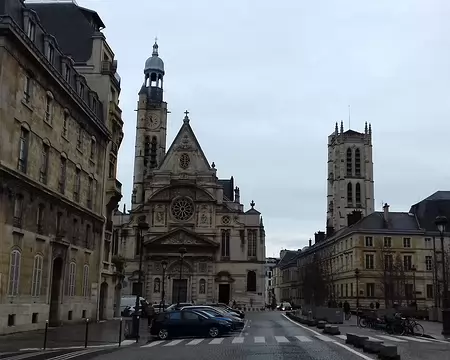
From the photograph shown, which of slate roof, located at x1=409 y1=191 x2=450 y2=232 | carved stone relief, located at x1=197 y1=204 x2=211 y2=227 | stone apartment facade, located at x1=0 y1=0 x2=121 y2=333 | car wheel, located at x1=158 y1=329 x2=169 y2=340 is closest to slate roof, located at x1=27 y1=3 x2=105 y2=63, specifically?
stone apartment facade, located at x1=0 y1=0 x2=121 y2=333

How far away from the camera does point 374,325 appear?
3419 centimetres

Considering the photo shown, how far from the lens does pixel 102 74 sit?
4053 centimetres

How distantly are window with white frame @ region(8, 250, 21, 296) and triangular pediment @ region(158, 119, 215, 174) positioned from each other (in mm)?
53906

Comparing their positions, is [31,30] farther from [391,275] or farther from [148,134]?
[148,134]

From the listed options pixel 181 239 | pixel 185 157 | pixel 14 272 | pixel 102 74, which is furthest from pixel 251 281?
pixel 14 272

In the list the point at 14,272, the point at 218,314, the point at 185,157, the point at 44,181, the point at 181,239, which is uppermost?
the point at 185,157

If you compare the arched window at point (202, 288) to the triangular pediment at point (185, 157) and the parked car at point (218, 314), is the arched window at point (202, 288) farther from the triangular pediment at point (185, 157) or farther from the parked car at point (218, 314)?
the parked car at point (218, 314)

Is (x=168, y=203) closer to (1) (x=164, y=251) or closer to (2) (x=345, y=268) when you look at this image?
(1) (x=164, y=251)

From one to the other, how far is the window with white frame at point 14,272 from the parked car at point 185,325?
6251mm

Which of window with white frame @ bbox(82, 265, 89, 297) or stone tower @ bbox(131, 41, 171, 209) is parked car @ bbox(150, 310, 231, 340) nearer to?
window with white frame @ bbox(82, 265, 89, 297)

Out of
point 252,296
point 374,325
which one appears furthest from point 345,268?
point 374,325

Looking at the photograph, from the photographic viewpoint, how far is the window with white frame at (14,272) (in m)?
25.5

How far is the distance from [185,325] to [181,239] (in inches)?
1998

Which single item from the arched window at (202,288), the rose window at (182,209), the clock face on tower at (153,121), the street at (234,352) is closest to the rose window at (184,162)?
the rose window at (182,209)
